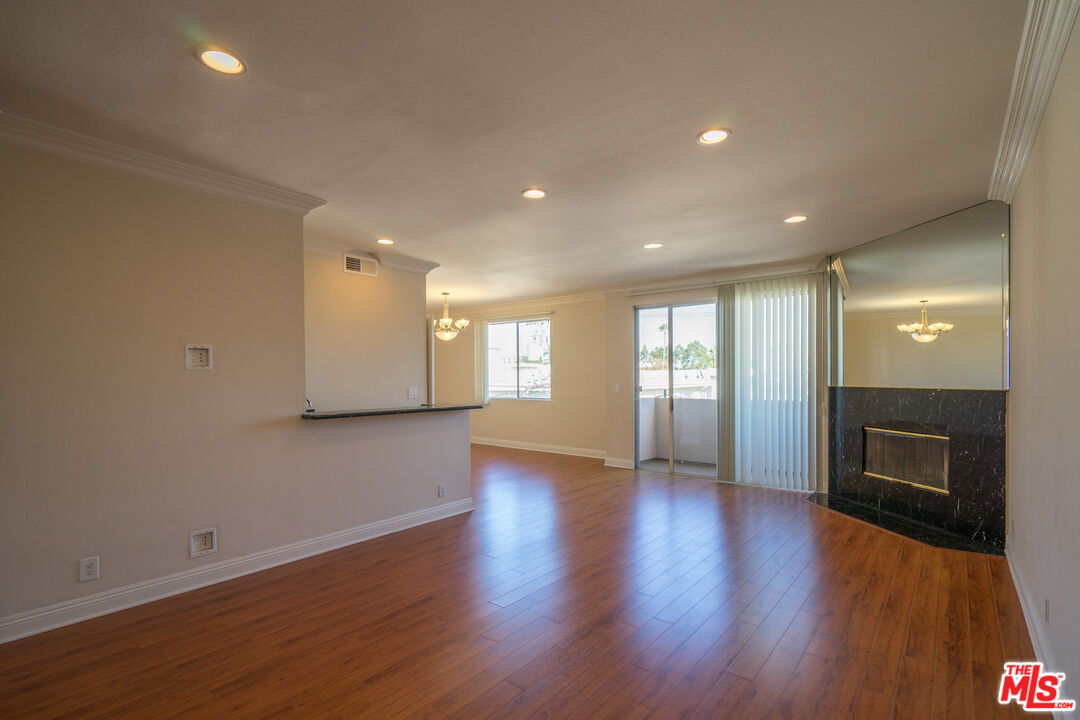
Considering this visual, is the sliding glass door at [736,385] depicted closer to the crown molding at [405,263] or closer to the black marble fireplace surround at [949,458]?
the black marble fireplace surround at [949,458]

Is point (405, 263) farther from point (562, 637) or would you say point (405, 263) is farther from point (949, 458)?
point (949, 458)

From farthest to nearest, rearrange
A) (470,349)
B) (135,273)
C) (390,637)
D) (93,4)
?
(470,349) < (135,273) < (390,637) < (93,4)

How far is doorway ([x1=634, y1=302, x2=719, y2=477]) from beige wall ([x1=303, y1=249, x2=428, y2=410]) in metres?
3.07

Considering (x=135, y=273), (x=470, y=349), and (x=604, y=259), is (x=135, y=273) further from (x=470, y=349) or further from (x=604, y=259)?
(x=470, y=349)

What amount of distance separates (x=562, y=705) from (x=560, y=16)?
8.49 feet

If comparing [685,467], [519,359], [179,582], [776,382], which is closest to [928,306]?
[776,382]

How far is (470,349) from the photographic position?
9469 millimetres

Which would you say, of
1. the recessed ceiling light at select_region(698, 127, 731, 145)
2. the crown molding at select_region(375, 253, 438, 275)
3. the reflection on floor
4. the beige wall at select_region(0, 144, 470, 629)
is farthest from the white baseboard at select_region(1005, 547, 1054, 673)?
the crown molding at select_region(375, 253, 438, 275)

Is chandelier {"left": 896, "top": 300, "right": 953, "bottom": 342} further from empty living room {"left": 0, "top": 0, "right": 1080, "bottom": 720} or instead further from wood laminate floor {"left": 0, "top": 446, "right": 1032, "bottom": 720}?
wood laminate floor {"left": 0, "top": 446, "right": 1032, "bottom": 720}

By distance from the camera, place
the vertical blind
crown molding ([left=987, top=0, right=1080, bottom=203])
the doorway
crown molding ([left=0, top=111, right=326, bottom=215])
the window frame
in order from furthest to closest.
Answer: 1. the window frame
2. the doorway
3. the vertical blind
4. crown molding ([left=0, top=111, right=326, bottom=215])
5. crown molding ([left=987, top=0, right=1080, bottom=203])

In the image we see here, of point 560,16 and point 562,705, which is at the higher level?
point 560,16

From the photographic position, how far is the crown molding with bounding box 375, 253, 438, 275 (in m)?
5.33

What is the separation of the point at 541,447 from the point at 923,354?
5543 millimetres

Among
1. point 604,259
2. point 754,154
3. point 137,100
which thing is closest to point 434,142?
point 137,100
